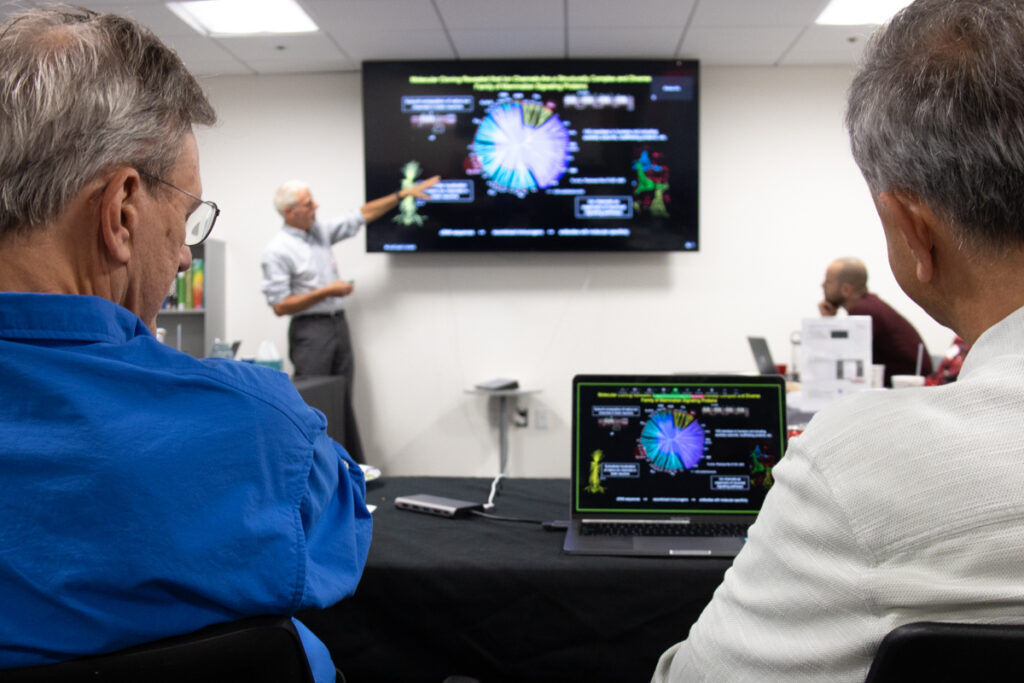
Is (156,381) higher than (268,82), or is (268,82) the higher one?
(268,82)

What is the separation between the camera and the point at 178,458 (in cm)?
67

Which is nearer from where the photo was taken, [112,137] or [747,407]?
[112,137]

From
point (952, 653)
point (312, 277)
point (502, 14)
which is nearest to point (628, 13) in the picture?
point (502, 14)

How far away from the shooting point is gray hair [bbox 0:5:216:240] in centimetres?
75

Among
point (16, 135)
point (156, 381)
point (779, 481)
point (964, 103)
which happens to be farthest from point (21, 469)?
point (964, 103)

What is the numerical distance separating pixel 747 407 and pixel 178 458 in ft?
4.06

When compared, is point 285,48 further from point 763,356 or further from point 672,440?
point 672,440

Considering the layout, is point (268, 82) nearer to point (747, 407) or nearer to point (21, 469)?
point (747, 407)

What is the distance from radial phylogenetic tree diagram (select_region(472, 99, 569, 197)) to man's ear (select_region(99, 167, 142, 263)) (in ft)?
12.4

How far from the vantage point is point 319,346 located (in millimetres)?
4465

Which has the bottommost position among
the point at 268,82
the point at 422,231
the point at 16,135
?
the point at 16,135

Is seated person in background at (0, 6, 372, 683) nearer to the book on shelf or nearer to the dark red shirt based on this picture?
the dark red shirt

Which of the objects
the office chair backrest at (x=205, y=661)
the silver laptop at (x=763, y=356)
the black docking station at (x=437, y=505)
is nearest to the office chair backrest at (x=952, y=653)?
the office chair backrest at (x=205, y=661)

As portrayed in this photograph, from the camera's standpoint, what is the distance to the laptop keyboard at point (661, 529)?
59.4 inches
